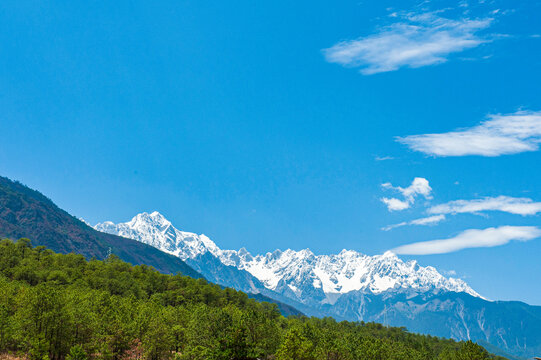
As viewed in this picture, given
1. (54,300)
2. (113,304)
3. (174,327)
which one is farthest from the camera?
(113,304)

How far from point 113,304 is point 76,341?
122 feet

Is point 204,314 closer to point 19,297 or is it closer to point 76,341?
point 76,341

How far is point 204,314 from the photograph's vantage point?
470 ft

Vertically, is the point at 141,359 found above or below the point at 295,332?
below

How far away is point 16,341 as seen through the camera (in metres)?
117

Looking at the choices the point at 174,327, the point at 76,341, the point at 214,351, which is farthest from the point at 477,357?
the point at 76,341

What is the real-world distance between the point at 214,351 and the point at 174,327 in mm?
23539

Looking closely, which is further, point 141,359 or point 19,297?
point 19,297

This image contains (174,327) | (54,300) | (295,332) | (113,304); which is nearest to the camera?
(54,300)

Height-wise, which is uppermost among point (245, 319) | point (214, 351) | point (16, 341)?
point (245, 319)

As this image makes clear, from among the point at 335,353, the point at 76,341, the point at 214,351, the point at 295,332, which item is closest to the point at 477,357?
the point at 335,353

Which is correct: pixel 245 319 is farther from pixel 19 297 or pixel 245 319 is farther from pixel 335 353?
pixel 19 297

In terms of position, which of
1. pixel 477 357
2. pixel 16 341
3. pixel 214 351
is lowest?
pixel 16 341

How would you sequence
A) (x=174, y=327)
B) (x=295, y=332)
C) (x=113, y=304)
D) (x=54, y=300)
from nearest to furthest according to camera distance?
(x=54, y=300)
(x=295, y=332)
(x=174, y=327)
(x=113, y=304)
